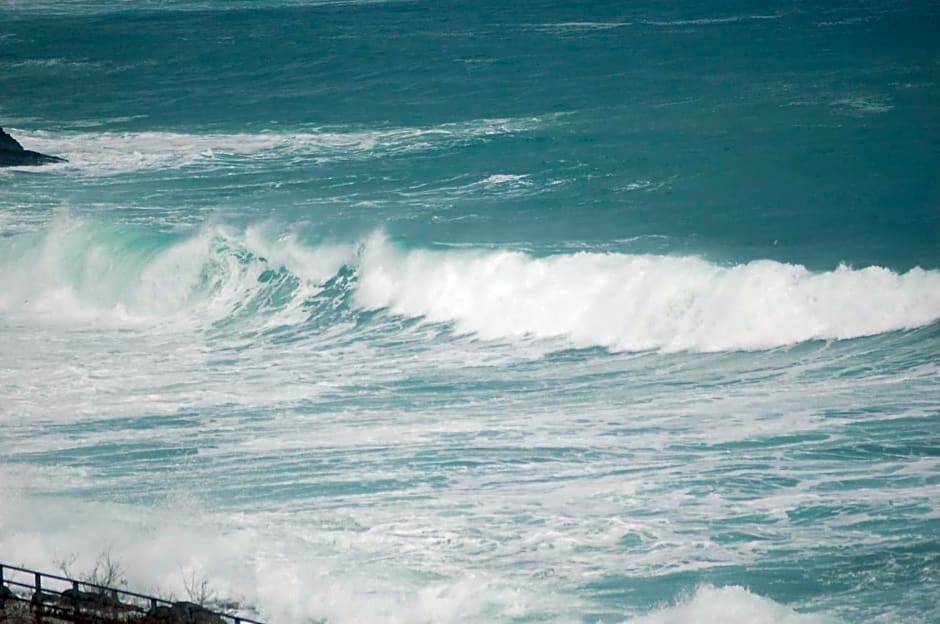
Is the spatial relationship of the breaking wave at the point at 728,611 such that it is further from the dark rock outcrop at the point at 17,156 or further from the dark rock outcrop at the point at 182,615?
the dark rock outcrop at the point at 17,156

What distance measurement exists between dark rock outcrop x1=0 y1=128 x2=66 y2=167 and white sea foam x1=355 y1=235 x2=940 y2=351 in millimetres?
19500

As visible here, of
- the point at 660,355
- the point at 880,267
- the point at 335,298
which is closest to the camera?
the point at 660,355

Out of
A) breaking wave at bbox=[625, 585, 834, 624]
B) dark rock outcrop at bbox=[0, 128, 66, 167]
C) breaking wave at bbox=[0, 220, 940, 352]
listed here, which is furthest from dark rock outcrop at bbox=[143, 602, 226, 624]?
dark rock outcrop at bbox=[0, 128, 66, 167]

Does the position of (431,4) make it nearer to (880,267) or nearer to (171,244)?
(171,244)

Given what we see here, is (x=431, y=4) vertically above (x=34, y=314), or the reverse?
(x=431, y=4)

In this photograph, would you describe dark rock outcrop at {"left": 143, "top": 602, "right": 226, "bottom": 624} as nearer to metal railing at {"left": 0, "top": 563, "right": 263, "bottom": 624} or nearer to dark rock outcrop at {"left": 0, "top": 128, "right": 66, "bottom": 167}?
metal railing at {"left": 0, "top": 563, "right": 263, "bottom": 624}

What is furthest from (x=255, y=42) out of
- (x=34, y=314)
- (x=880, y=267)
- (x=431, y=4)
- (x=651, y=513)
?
(x=651, y=513)

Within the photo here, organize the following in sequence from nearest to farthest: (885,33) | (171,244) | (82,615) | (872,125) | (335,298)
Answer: (82,615) → (335,298) → (171,244) → (872,125) → (885,33)

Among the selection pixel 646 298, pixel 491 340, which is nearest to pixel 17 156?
pixel 491 340

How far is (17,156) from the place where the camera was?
5491cm

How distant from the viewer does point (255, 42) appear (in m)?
84.2

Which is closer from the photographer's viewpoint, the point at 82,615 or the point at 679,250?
the point at 82,615

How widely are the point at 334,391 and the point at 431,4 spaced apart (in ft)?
235

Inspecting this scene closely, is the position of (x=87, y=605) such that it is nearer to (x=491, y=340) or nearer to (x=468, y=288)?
(x=491, y=340)
